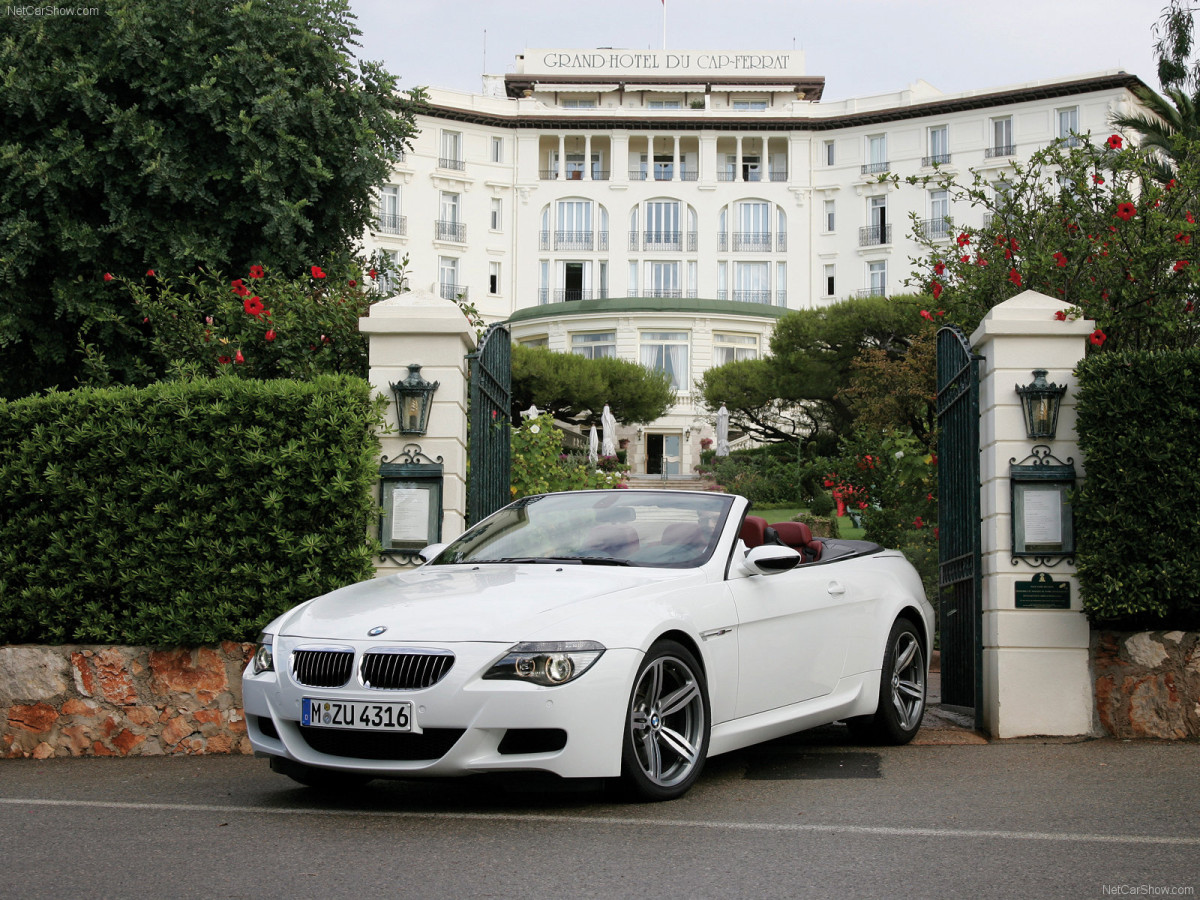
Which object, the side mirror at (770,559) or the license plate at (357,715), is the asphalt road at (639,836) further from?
the side mirror at (770,559)

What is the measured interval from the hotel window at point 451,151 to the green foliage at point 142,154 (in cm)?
5205

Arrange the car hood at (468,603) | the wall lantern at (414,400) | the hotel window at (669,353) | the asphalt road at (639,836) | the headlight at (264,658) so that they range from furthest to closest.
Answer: the hotel window at (669,353) → the wall lantern at (414,400) → the headlight at (264,658) → the car hood at (468,603) → the asphalt road at (639,836)

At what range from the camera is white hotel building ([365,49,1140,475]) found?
2501 inches

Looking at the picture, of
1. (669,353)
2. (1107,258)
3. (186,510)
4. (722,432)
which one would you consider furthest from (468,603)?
(669,353)

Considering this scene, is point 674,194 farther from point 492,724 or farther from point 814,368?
point 492,724

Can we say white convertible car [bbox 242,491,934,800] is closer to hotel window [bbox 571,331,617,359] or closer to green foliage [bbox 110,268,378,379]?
green foliage [bbox 110,268,378,379]

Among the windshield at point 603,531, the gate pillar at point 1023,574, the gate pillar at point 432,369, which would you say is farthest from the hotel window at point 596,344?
the windshield at point 603,531

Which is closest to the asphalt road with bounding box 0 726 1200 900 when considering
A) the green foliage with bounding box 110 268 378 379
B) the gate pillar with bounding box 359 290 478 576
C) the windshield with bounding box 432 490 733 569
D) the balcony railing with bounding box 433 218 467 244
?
the windshield with bounding box 432 490 733 569

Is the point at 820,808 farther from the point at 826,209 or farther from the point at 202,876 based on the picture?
the point at 826,209

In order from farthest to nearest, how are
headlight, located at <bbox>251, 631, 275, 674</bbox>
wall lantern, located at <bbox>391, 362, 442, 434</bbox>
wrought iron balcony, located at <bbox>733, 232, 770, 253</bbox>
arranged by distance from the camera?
wrought iron balcony, located at <bbox>733, 232, 770, 253</bbox>
wall lantern, located at <bbox>391, 362, 442, 434</bbox>
headlight, located at <bbox>251, 631, 275, 674</bbox>

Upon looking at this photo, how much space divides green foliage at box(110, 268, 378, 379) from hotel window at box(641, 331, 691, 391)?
52245 millimetres

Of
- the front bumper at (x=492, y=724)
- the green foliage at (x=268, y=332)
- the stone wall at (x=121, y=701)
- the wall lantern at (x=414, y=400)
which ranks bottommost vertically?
the stone wall at (x=121, y=701)

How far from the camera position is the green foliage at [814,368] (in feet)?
164

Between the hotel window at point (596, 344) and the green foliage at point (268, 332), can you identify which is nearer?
the green foliage at point (268, 332)
